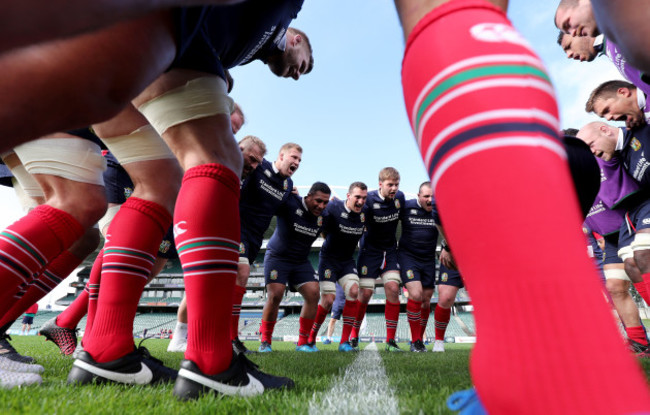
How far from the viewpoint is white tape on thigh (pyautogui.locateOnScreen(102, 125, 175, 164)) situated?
171 cm

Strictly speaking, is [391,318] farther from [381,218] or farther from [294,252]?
[294,252]

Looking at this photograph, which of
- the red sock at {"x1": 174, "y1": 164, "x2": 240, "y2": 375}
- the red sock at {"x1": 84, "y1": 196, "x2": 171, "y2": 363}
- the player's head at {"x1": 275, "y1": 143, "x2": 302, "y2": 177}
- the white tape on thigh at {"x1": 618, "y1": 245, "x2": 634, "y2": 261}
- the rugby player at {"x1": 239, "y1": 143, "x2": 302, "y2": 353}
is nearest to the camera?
the red sock at {"x1": 174, "y1": 164, "x2": 240, "y2": 375}

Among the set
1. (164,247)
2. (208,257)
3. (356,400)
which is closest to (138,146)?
(208,257)

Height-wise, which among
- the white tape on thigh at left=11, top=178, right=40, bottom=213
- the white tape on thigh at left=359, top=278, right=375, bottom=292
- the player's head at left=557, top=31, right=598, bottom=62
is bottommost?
the white tape on thigh at left=11, top=178, right=40, bottom=213

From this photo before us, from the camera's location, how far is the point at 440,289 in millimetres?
6133

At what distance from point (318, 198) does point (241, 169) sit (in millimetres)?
4269

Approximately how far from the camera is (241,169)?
4.70ft

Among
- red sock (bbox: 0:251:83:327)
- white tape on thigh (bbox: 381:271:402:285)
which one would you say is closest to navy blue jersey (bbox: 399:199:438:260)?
white tape on thigh (bbox: 381:271:402:285)

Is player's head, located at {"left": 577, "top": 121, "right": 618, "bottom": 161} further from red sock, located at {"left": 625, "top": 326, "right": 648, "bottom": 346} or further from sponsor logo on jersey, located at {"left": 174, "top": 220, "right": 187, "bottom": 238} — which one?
sponsor logo on jersey, located at {"left": 174, "top": 220, "right": 187, "bottom": 238}

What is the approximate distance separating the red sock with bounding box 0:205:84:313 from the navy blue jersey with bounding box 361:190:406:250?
17.3 feet

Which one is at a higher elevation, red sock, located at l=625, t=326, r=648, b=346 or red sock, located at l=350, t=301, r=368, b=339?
red sock, located at l=350, t=301, r=368, b=339

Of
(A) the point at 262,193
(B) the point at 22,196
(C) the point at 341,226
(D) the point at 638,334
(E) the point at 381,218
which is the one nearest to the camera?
(B) the point at 22,196

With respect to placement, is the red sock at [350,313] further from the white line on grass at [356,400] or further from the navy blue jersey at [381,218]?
the white line on grass at [356,400]

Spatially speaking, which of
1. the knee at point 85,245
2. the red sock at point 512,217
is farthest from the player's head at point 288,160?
the red sock at point 512,217
